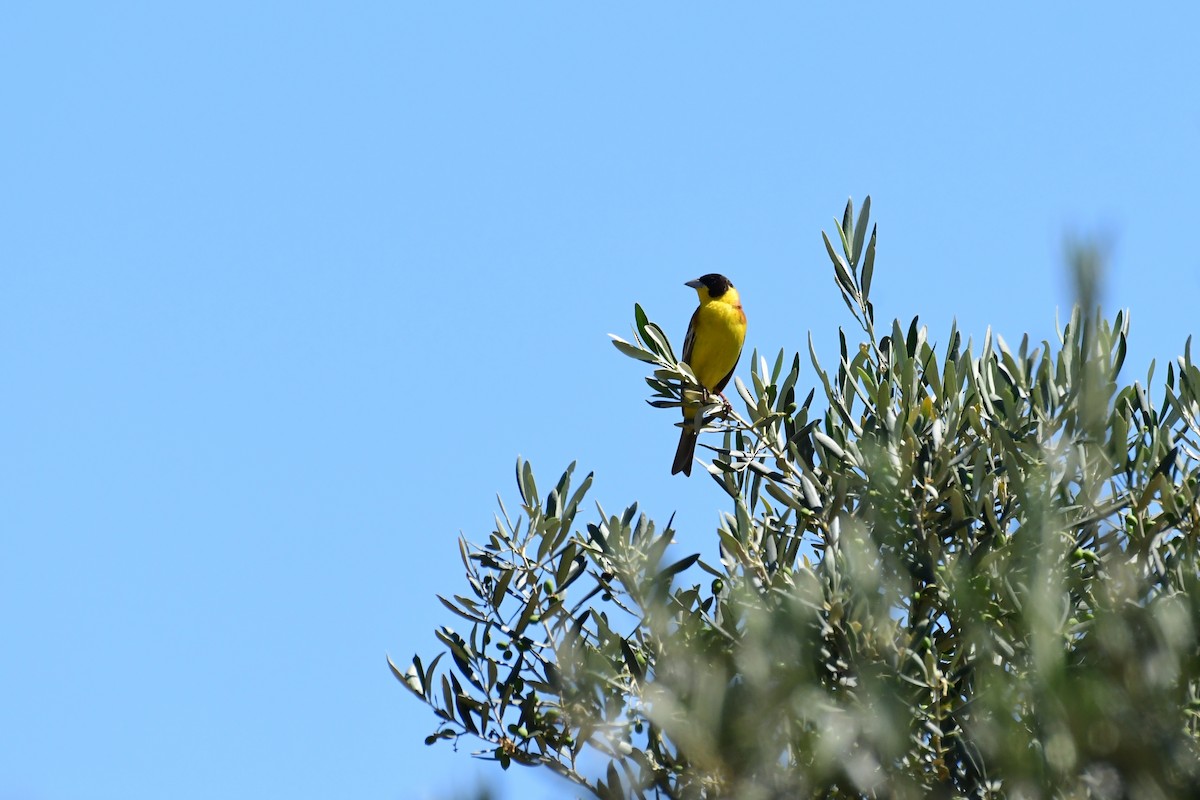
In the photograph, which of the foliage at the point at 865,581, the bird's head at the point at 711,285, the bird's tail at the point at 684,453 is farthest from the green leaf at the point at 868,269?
the bird's head at the point at 711,285

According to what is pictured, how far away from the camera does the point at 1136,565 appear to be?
139 inches

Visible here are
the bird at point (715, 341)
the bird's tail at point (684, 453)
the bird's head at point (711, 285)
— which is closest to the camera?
Answer: the bird's tail at point (684, 453)

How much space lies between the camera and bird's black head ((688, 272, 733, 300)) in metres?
9.83

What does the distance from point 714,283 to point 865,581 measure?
7.96 m

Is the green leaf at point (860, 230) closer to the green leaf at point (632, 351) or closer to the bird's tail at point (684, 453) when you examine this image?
the green leaf at point (632, 351)

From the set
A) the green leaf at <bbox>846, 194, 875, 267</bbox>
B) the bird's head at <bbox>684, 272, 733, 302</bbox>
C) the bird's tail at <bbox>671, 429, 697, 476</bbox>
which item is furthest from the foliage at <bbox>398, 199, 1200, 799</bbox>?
the bird's head at <bbox>684, 272, 733, 302</bbox>

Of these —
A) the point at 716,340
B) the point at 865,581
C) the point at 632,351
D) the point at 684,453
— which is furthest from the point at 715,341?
the point at 865,581

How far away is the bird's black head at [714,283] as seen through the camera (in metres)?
9.83

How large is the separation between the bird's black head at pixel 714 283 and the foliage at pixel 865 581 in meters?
4.58

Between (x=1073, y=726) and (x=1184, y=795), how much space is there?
1.19 feet

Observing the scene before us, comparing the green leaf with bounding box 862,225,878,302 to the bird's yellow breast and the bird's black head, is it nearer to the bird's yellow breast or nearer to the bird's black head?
the bird's yellow breast

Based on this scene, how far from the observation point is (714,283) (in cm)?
991

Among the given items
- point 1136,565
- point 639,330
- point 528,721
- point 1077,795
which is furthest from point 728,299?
point 1077,795

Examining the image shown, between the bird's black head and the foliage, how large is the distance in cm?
458
